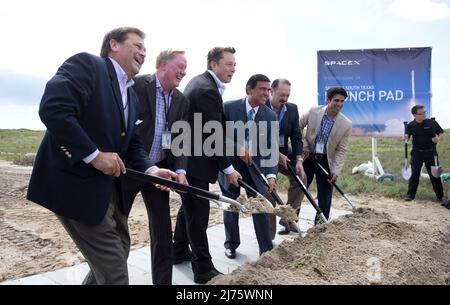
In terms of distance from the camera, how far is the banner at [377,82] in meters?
9.07

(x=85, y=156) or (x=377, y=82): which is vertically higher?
(x=377, y=82)

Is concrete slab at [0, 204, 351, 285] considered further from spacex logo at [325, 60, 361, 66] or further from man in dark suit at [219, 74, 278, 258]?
spacex logo at [325, 60, 361, 66]

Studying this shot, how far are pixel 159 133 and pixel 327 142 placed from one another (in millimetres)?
2630

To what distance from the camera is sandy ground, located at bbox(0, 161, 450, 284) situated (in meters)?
2.66

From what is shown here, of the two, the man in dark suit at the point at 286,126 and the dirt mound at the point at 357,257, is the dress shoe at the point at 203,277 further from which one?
the man in dark suit at the point at 286,126

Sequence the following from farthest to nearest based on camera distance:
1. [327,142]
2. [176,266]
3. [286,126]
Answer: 1. [327,142]
2. [286,126]
3. [176,266]

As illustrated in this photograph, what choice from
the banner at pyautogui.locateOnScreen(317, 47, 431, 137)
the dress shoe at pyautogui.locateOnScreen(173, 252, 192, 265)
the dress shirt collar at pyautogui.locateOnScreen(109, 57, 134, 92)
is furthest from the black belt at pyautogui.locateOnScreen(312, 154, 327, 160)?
the banner at pyautogui.locateOnScreen(317, 47, 431, 137)

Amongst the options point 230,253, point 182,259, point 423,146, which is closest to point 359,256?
point 230,253

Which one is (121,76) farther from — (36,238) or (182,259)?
(36,238)

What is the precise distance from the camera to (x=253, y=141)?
4133 mm

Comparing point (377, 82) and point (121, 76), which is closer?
point (121, 76)

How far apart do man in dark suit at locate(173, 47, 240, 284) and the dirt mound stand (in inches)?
32.1
